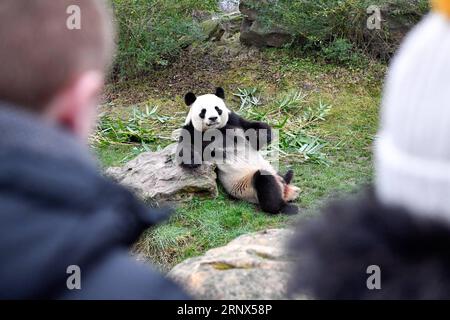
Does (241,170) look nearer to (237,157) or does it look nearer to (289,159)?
(237,157)

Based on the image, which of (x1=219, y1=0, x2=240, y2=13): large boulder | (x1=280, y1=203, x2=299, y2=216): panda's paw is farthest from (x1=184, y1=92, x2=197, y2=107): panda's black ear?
(x1=219, y1=0, x2=240, y2=13): large boulder

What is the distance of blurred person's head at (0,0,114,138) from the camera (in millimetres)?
923

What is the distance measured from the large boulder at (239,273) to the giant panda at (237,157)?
2.67 m

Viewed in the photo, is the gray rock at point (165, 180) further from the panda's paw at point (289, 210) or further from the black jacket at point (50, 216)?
the black jacket at point (50, 216)

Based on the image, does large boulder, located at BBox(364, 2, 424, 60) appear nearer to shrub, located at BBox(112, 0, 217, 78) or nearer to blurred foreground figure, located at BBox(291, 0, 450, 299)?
shrub, located at BBox(112, 0, 217, 78)

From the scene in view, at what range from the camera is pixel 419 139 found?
3.13 feet

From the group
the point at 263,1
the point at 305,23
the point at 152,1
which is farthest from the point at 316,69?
the point at 152,1

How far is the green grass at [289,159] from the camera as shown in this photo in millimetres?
4297

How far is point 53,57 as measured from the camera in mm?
938

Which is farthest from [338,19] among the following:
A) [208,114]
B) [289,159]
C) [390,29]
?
[208,114]

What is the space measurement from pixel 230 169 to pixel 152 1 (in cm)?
359

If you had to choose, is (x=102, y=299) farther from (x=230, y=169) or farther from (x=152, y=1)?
(x=152, y=1)

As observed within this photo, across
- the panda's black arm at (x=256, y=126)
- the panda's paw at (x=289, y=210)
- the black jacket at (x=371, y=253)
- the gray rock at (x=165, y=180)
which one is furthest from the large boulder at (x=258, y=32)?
the black jacket at (x=371, y=253)

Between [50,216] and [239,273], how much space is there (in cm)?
105
